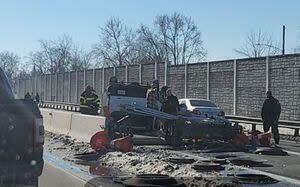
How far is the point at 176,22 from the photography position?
98.2 m

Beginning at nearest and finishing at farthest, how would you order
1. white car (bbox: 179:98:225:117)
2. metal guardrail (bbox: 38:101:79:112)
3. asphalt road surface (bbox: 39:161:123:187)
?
asphalt road surface (bbox: 39:161:123:187)
white car (bbox: 179:98:225:117)
metal guardrail (bbox: 38:101:79:112)

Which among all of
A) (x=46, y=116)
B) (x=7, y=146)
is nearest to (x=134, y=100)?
(x=46, y=116)

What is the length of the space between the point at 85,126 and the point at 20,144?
12.9 m

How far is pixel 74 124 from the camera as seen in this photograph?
69.6 feet

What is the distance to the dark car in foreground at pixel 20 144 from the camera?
6734mm

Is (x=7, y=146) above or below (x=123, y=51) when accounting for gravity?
below

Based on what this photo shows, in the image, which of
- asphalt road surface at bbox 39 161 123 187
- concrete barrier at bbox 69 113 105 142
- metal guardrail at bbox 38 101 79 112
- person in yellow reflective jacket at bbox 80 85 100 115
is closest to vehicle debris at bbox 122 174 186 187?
asphalt road surface at bbox 39 161 123 187

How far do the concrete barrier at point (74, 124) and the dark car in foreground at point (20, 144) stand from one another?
11.0 m

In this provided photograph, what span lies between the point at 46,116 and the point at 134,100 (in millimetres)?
7145

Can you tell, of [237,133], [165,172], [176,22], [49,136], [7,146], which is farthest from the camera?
[176,22]

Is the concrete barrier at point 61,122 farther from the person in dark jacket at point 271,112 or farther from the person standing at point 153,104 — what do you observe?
the person in dark jacket at point 271,112

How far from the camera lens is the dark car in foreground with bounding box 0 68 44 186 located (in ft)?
22.1

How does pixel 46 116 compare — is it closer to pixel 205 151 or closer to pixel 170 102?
pixel 170 102

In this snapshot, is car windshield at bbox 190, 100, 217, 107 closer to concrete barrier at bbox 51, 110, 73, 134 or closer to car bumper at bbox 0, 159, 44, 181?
concrete barrier at bbox 51, 110, 73, 134
